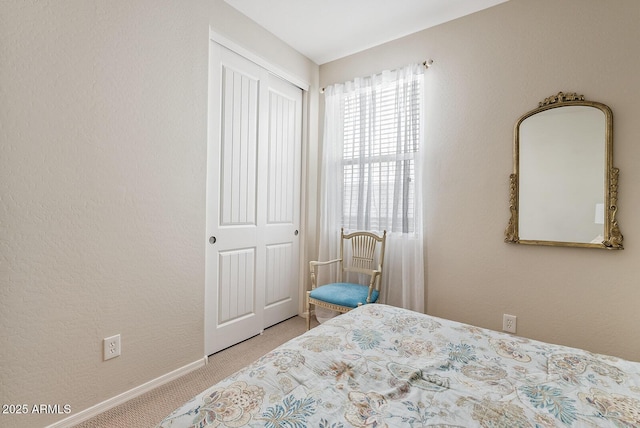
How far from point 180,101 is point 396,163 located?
1.80 meters

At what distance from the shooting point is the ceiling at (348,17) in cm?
245

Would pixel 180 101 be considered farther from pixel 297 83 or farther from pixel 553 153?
pixel 553 153

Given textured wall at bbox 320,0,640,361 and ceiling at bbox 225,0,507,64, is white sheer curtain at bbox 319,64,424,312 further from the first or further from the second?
ceiling at bbox 225,0,507,64

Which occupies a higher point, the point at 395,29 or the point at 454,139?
the point at 395,29

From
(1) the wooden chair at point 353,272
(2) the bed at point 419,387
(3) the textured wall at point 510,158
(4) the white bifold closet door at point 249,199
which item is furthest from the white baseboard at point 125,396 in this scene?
(3) the textured wall at point 510,158

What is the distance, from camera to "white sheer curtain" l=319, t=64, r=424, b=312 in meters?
2.73

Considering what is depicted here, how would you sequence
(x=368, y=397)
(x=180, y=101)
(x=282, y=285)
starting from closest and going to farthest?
(x=368, y=397) → (x=180, y=101) → (x=282, y=285)

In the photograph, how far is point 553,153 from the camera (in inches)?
84.5

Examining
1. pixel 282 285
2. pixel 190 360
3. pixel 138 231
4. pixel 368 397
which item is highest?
pixel 138 231

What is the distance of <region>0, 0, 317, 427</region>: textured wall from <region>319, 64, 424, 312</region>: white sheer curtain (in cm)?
133

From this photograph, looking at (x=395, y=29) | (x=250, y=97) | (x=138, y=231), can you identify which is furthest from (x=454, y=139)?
(x=138, y=231)

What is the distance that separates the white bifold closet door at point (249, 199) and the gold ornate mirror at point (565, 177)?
196cm

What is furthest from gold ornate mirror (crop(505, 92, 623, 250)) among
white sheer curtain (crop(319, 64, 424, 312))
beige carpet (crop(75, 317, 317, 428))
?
beige carpet (crop(75, 317, 317, 428))

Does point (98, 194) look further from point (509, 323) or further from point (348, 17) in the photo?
point (509, 323)
